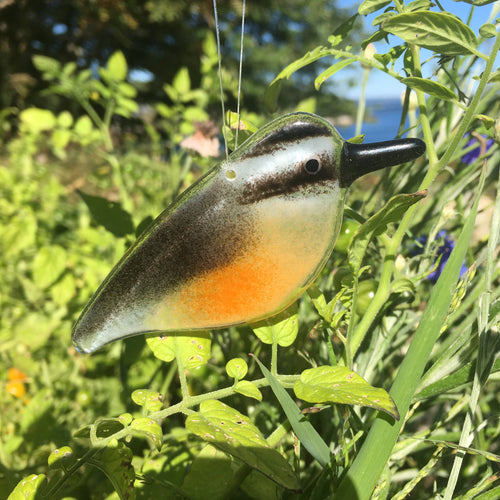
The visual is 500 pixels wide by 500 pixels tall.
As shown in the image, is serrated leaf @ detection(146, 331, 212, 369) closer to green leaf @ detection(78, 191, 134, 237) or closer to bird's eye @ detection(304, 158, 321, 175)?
bird's eye @ detection(304, 158, 321, 175)

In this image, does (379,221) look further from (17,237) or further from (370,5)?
(17,237)

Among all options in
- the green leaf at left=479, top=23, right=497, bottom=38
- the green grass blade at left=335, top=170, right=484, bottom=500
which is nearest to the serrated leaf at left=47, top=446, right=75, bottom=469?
the green grass blade at left=335, top=170, right=484, bottom=500

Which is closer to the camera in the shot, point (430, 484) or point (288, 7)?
→ point (430, 484)

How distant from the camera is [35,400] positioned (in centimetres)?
69

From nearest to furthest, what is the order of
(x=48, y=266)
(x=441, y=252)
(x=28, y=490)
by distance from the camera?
(x=28, y=490)
(x=441, y=252)
(x=48, y=266)

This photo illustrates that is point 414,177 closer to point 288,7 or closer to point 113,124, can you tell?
point 288,7

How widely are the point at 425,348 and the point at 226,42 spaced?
131 inches

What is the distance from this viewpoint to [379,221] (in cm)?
33

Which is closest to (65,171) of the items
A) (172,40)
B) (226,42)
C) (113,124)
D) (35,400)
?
(113,124)

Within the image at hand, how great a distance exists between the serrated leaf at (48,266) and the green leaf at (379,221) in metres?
0.77

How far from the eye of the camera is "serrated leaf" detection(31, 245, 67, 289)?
0.94 metres

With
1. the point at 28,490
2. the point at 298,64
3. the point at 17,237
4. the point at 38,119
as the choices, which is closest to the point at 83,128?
the point at 38,119

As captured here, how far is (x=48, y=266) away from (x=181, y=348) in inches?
26.3

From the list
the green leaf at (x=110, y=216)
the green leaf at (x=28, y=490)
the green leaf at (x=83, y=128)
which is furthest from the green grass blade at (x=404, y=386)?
the green leaf at (x=83, y=128)
